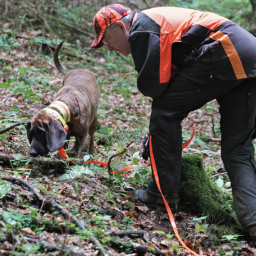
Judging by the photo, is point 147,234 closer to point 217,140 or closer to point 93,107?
point 93,107

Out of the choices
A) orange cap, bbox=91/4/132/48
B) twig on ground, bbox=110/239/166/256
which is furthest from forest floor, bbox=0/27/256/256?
orange cap, bbox=91/4/132/48

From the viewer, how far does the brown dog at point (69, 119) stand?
3.78 m

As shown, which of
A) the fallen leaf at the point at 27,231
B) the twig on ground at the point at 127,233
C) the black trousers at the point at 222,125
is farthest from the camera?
the black trousers at the point at 222,125

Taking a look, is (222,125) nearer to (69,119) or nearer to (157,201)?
(157,201)

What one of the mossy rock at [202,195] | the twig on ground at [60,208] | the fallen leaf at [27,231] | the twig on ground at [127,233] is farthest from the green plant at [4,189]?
the mossy rock at [202,195]

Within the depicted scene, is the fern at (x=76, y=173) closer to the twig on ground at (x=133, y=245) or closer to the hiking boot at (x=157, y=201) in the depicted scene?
the hiking boot at (x=157, y=201)

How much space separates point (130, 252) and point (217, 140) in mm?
4156

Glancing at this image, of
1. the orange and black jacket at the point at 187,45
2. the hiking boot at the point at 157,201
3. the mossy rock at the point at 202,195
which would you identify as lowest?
the hiking boot at the point at 157,201

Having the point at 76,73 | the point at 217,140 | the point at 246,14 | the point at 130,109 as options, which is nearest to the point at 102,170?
the point at 76,73

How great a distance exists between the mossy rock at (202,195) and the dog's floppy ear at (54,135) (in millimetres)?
1569

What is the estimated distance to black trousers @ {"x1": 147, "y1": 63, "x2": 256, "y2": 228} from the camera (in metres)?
3.16

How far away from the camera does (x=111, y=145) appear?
555 centimetres

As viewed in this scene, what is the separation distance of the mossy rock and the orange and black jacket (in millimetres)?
1230

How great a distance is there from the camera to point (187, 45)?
313cm
